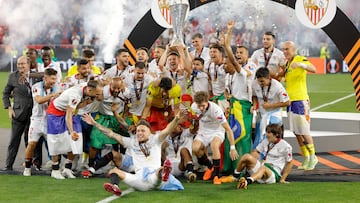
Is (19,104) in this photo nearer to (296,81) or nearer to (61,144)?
(61,144)

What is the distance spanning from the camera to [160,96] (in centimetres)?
1123

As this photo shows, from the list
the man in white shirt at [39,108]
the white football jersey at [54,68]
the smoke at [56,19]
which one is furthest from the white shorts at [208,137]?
the smoke at [56,19]

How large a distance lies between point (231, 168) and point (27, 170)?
109 inches

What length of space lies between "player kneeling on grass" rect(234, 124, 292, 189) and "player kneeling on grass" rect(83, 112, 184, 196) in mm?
1038

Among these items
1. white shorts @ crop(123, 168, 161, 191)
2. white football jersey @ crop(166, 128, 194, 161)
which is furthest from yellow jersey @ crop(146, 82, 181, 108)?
white shorts @ crop(123, 168, 161, 191)

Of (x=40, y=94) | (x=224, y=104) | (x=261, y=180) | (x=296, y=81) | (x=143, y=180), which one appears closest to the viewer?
(x=143, y=180)

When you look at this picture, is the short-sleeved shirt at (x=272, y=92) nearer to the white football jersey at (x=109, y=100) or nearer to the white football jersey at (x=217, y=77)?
the white football jersey at (x=217, y=77)

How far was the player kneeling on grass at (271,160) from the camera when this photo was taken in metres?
10.1

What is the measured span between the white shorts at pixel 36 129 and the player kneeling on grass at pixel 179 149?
5.52 ft

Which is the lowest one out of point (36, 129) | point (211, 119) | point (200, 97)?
point (36, 129)

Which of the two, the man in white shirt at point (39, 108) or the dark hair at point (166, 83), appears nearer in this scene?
the dark hair at point (166, 83)

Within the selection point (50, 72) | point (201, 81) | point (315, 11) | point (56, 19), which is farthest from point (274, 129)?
point (56, 19)

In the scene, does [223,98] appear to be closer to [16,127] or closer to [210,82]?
[210,82]

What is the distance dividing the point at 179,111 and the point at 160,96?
2.95 ft
